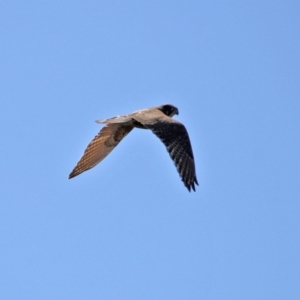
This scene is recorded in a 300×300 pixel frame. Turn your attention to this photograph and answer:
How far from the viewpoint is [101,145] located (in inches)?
1636

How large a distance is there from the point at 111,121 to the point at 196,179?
2.59 m

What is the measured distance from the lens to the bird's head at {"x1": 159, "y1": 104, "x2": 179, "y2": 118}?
41.5m

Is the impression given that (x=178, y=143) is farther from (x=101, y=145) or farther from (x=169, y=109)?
(x=101, y=145)

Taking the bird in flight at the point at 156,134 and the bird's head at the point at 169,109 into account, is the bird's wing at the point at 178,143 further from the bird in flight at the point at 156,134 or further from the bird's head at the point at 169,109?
the bird's head at the point at 169,109

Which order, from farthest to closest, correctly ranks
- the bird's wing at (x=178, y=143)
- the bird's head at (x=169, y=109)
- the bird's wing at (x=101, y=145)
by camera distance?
the bird's head at (x=169, y=109) → the bird's wing at (x=101, y=145) → the bird's wing at (x=178, y=143)

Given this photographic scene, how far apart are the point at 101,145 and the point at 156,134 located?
3.16 meters

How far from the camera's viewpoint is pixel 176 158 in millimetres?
38562

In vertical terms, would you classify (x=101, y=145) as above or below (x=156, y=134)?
above

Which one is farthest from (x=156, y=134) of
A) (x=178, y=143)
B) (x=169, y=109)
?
(x=169, y=109)

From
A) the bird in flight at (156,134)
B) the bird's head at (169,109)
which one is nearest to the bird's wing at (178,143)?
the bird in flight at (156,134)

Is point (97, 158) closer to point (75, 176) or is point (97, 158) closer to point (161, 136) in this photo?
point (75, 176)

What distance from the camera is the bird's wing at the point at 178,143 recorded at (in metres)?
38.6

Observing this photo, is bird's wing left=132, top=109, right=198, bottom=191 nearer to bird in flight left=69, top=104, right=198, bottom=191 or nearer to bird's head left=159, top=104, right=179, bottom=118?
bird in flight left=69, top=104, right=198, bottom=191

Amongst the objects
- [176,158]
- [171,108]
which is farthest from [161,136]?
[171,108]
